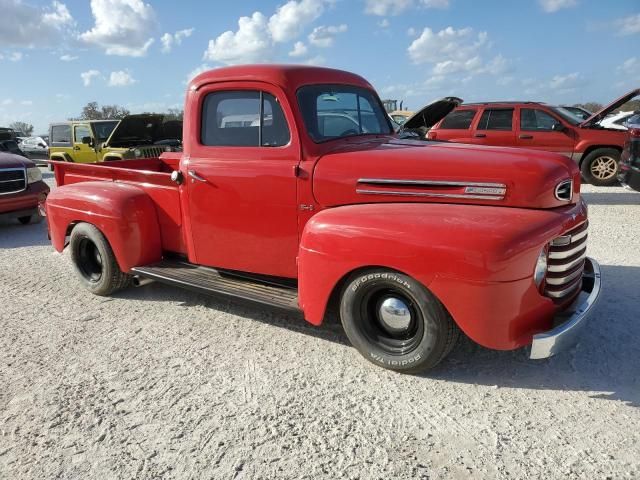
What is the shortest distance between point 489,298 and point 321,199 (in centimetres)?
132

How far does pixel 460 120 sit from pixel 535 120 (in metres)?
1.41

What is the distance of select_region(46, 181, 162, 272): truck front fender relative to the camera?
427 centimetres

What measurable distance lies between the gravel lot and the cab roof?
6.11 feet

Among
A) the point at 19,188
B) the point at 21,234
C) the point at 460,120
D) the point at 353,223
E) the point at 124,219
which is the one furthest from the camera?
the point at 460,120

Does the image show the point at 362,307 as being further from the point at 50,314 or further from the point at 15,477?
the point at 50,314

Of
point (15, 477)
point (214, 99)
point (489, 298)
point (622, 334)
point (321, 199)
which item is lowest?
point (15, 477)

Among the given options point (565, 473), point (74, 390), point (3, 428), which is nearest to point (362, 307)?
point (565, 473)

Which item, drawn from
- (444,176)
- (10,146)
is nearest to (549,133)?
(444,176)

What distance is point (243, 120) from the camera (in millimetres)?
3803

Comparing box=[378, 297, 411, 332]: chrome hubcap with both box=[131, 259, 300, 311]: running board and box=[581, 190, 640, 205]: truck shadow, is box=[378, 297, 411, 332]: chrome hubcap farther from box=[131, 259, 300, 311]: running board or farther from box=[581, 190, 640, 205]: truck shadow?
box=[581, 190, 640, 205]: truck shadow

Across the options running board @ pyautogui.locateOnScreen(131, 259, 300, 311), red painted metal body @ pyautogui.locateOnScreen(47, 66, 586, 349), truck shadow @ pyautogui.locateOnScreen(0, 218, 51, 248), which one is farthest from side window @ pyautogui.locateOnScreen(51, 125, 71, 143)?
running board @ pyautogui.locateOnScreen(131, 259, 300, 311)

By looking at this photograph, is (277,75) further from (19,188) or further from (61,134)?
(61,134)

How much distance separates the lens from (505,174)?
9.82ft

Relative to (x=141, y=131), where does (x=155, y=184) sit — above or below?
below
